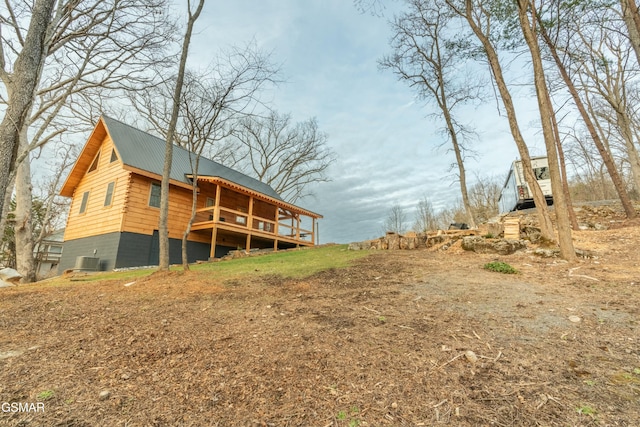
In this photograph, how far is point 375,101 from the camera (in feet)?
48.2

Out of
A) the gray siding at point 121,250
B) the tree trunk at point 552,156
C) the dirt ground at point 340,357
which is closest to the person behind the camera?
the dirt ground at point 340,357

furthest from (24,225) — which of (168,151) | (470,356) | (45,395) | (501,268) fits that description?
(501,268)

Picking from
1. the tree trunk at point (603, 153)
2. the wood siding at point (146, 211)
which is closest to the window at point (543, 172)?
the tree trunk at point (603, 153)

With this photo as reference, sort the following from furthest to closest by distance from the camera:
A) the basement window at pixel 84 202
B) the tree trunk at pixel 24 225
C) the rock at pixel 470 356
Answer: the basement window at pixel 84 202
the tree trunk at pixel 24 225
the rock at pixel 470 356

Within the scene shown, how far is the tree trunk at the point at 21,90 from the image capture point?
3.46 meters

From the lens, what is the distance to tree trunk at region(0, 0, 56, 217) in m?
3.46

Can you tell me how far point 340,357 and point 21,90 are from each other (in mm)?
5367

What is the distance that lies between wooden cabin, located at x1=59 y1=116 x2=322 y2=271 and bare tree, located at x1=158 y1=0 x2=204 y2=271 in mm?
2340

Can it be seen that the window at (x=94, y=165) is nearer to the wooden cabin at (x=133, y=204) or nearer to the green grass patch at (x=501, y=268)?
the wooden cabin at (x=133, y=204)

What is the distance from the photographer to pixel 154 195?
12.5m

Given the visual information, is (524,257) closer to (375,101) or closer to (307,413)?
(307,413)

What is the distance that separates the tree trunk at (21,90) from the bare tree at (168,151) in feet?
11.7

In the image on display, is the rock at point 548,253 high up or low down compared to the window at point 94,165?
down

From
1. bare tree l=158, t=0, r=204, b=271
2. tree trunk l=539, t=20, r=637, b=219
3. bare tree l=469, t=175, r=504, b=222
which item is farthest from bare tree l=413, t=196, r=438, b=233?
bare tree l=158, t=0, r=204, b=271
